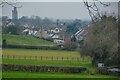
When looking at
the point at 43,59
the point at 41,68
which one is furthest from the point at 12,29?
the point at 41,68

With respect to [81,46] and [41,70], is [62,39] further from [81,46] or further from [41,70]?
[41,70]

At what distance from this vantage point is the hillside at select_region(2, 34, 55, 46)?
3934 millimetres

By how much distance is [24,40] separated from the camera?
13.5ft

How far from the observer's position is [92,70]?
15.3 feet

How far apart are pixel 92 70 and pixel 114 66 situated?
48cm

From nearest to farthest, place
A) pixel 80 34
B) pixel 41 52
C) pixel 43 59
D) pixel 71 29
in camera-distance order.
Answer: pixel 71 29
pixel 80 34
pixel 41 52
pixel 43 59

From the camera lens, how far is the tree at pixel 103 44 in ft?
12.7

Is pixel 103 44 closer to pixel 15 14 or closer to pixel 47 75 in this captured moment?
pixel 47 75

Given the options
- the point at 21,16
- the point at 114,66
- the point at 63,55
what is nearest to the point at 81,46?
the point at 63,55

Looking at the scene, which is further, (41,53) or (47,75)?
(47,75)

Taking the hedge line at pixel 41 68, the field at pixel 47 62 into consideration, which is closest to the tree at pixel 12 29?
the field at pixel 47 62

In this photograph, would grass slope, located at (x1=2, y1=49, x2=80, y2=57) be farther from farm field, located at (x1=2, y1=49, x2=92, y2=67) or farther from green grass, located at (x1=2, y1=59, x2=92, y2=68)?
green grass, located at (x1=2, y1=59, x2=92, y2=68)

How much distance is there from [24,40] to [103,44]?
1134 millimetres

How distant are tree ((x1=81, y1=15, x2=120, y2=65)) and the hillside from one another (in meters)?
0.56
